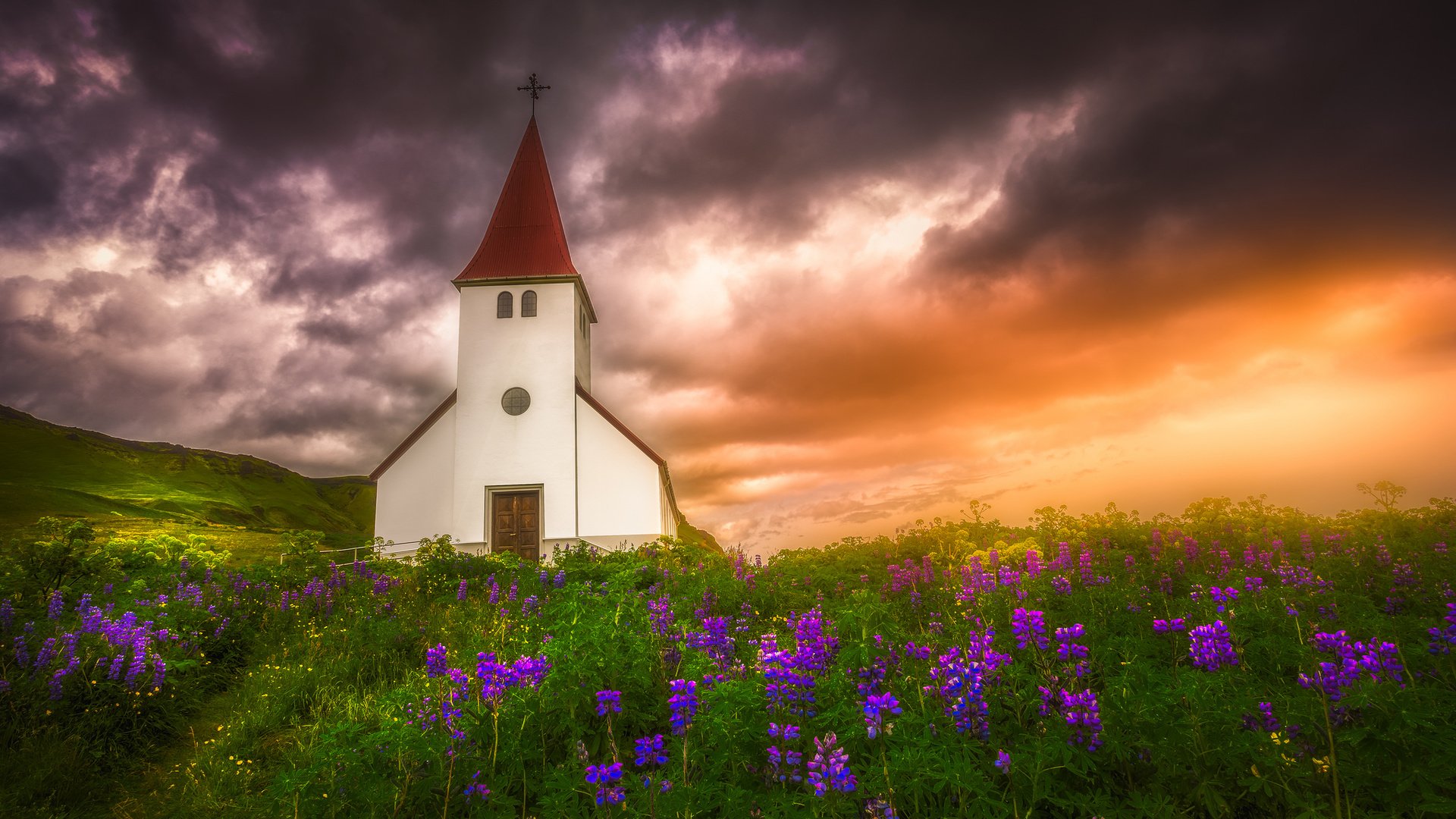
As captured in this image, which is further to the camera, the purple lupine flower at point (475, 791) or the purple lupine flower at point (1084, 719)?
the purple lupine flower at point (475, 791)

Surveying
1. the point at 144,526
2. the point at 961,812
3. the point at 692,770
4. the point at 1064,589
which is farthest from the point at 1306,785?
the point at 144,526

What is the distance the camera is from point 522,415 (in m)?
21.6

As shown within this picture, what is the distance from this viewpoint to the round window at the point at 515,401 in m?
21.7

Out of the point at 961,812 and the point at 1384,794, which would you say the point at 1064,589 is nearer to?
the point at 1384,794

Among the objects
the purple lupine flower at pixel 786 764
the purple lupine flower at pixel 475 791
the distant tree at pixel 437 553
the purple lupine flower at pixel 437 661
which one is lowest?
the purple lupine flower at pixel 475 791

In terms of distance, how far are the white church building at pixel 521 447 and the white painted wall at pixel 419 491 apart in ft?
0.11

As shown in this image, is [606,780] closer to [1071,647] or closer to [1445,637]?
[1071,647]

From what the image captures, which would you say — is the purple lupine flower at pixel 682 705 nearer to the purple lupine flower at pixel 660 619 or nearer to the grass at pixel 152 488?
the purple lupine flower at pixel 660 619

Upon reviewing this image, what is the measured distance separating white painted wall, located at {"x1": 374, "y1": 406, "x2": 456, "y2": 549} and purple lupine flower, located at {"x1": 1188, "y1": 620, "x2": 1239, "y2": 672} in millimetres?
20485

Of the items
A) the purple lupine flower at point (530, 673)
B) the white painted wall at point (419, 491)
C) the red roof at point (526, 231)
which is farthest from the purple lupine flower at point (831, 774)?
the red roof at point (526, 231)

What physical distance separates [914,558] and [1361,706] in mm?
9911

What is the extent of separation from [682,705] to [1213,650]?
2874 mm

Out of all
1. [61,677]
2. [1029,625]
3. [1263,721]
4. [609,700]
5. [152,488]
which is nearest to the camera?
[1263,721]

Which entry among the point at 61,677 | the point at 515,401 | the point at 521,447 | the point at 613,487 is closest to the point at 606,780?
the point at 61,677
